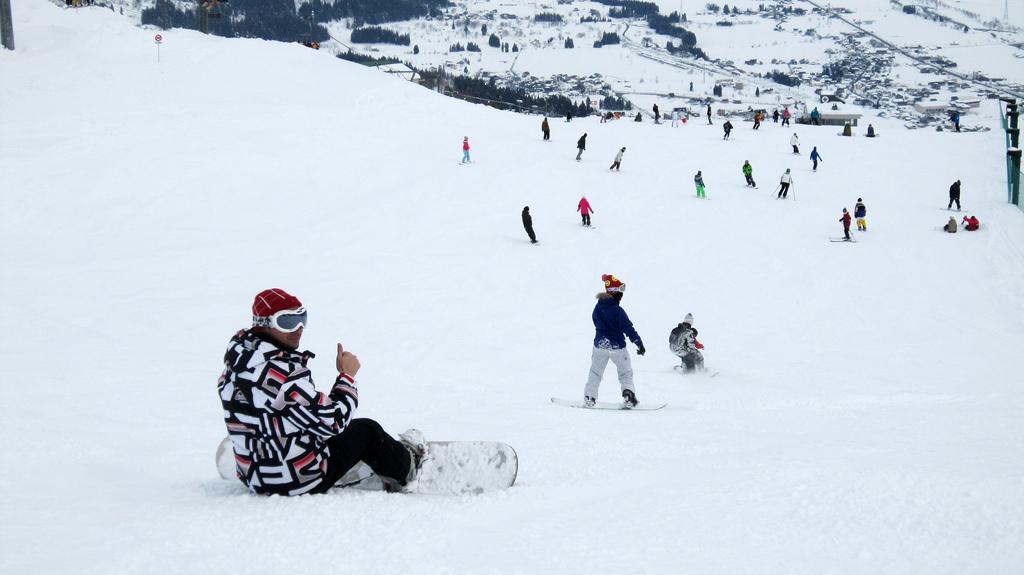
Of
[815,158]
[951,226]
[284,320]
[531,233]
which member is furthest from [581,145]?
[284,320]

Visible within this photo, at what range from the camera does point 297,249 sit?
669 inches

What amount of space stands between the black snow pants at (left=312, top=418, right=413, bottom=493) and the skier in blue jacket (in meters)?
3.28

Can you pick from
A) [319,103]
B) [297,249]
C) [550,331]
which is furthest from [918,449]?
[319,103]

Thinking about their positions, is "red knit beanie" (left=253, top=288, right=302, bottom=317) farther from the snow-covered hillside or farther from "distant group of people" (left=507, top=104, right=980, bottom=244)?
"distant group of people" (left=507, top=104, right=980, bottom=244)

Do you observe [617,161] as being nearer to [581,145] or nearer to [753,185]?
[581,145]

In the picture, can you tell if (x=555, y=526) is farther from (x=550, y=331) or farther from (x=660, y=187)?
(x=660, y=187)

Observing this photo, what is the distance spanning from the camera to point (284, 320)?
3.08 meters

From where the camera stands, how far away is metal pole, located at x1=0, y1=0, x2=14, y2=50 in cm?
2756

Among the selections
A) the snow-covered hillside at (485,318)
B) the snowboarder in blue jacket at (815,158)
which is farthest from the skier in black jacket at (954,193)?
the snowboarder in blue jacket at (815,158)

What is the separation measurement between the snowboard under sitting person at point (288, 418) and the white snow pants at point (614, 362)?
3427 mm

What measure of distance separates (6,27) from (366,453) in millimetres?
33017

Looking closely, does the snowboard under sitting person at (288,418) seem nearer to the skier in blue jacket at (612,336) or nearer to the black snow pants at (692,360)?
the skier in blue jacket at (612,336)

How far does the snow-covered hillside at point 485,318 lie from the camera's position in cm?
289

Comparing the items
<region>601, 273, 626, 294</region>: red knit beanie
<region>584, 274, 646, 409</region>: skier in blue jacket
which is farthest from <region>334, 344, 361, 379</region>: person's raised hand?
<region>601, 273, 626, 294</region>: red knit beanie
